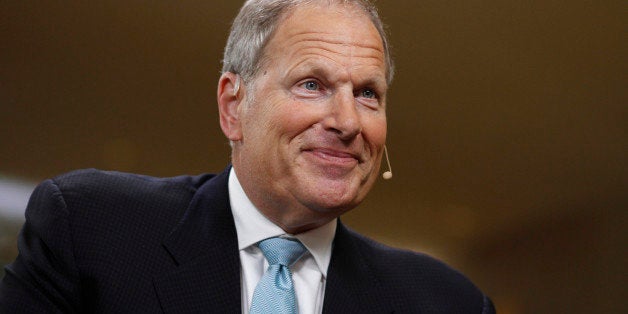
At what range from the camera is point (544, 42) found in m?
3.61

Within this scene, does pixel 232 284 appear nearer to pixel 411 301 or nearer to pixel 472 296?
pixel 411 301

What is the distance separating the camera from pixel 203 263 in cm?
188

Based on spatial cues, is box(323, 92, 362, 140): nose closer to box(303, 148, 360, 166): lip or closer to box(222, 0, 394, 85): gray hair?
box(303, 148, 360, 166): lip

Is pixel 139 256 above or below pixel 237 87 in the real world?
below

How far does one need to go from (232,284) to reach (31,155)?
1589mm

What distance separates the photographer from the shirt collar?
193 centimetres

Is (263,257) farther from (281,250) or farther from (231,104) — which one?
(231,104)

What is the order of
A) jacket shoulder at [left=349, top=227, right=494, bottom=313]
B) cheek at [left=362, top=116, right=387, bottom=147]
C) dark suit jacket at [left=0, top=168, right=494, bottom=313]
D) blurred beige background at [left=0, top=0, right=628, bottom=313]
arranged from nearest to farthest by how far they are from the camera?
dark suit jacket at [left=0, top=168, right=494, bottom=313]
cheek at [left=362, top=116, right=387, bottom=147]
jacket shoulder at [left=349, top=227, right=494, bottom=313]
blurred beige background at [left=0, top=0, right=628, bottom=313]

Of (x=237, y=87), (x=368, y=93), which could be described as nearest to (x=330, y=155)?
(x=368, y=93)

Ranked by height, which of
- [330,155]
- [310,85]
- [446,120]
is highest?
[310,85]

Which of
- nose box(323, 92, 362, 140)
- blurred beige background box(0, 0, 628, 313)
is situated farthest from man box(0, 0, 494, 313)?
blurred beige background box(0, 0, 628, 313)

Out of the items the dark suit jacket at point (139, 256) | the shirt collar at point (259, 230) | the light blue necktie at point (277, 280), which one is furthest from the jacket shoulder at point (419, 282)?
the light blue necktie at point (277, 280)

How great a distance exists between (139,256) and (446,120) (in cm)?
213

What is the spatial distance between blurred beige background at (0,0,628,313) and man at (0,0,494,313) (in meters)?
1.33
